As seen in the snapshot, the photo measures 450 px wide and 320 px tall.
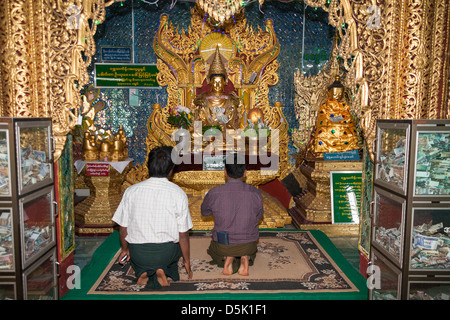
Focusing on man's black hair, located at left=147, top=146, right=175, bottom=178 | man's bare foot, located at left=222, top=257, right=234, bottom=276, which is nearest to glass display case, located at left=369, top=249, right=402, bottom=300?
man's bare foot, located at left=222, top=257, right=234, bottom=276

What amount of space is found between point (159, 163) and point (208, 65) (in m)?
4.65

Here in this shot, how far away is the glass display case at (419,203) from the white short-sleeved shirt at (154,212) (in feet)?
5.60

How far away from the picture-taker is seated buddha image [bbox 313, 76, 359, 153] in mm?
5895

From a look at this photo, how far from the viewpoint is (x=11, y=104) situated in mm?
3059

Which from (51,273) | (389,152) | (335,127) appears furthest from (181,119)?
(389,152)

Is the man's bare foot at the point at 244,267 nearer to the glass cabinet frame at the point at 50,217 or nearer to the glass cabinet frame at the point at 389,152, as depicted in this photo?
the glass cabinet frame at the point at 389,152

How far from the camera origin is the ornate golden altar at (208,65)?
23.1 ft

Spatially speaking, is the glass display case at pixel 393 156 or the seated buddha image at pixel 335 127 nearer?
the glass display case at pixel 393 156

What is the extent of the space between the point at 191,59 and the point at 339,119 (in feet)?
10.4

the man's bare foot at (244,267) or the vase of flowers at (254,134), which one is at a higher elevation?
the vase of flowers at (254,134)

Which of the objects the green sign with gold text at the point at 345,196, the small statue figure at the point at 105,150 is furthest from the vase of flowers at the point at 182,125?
the green sign with gold text at the point at 345,196

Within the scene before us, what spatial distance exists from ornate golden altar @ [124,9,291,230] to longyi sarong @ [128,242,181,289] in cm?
403

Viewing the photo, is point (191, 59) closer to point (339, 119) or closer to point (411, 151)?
point (339, 119)


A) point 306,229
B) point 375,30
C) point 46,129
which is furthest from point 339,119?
point 46,129
